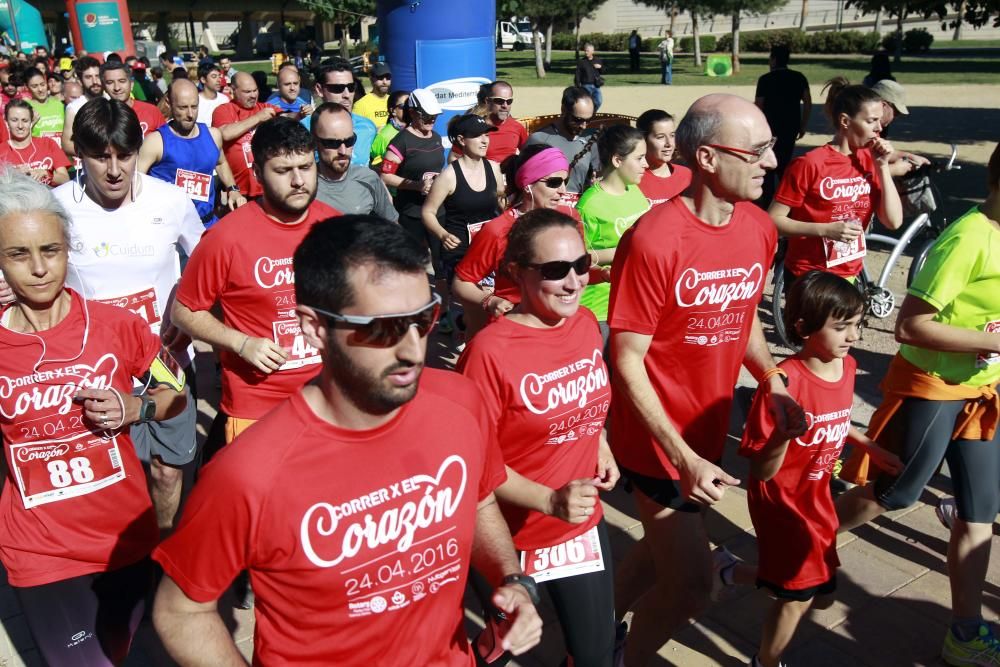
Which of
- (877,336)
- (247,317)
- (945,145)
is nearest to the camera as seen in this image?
(247,317)

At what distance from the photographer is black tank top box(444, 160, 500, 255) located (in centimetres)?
698

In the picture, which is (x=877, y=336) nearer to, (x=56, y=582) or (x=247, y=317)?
(x=247, y=317)

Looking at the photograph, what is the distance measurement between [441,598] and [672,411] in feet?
5.48

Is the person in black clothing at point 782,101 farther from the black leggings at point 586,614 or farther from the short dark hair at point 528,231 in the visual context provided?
the black leggings at point 586,614

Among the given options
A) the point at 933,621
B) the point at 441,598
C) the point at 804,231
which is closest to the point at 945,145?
the point at 804,231

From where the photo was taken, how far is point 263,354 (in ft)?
12.2

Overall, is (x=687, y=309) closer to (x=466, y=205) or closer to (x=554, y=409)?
(x=554, y=409)

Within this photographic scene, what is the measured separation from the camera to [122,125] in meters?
4.22

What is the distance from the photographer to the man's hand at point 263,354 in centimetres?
372

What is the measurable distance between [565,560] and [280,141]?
215cm

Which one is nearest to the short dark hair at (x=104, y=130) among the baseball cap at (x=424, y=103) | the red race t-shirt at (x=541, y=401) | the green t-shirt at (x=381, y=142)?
the red race t-shirt at (x=541, y=401)

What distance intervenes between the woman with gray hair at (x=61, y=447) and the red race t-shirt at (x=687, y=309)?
1776 millimetres

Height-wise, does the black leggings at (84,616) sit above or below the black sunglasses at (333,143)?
below

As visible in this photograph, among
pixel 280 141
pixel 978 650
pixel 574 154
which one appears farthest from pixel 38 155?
pixel 978 650
